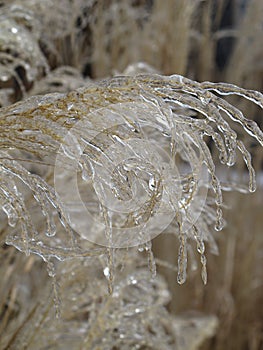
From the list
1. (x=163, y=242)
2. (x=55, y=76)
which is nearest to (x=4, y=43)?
(x=55, y=76)

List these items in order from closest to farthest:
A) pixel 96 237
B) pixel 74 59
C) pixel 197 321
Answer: pixel 96 237
pixel 197 321
pixel 74 59

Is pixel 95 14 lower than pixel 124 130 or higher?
lower

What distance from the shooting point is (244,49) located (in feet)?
5.92

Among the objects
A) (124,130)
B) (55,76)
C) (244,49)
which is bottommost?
(244,49)

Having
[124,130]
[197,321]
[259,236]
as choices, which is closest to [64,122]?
[124,130]

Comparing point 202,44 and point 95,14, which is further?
point 202,44

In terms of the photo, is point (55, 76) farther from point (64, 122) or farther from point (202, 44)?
point (202, 44)

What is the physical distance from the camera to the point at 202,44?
5.93ft

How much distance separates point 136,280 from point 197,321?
21.6 inches

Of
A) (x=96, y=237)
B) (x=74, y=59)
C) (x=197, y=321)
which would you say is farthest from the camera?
(x=74, y=59)

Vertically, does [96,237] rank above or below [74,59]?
above

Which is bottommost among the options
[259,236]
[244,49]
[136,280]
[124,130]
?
[259,236]

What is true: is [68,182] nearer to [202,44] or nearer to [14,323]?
[14,323]

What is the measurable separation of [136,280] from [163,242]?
80 centimetres
